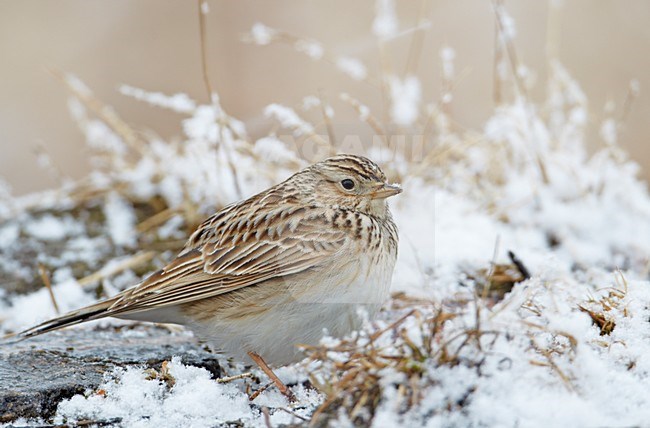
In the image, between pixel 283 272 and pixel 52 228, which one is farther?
pixel 52 228

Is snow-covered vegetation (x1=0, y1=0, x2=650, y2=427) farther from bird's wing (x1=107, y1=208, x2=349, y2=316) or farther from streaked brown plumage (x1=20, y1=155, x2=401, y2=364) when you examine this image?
bird's wing (x1=107, y1=208, x2=349, y2=316)

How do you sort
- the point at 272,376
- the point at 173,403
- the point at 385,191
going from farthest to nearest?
the point at 385,191, the point at 272,376, the point at 173,403

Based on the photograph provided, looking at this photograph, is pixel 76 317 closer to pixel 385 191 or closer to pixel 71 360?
pixel 71 360

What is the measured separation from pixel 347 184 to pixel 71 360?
1519 mm

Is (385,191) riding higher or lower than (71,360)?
higher

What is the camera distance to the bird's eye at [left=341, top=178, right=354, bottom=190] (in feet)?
12.9

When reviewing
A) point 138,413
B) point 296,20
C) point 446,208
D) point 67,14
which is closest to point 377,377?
point 138,413

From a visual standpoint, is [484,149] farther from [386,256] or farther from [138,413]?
[138,413]

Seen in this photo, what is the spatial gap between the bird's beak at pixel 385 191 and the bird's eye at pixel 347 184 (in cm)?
13

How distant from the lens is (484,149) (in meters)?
5.87

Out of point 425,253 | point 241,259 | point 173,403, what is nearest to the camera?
point 173,403

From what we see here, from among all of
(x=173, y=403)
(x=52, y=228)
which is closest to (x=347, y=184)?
(x=173, y=403)

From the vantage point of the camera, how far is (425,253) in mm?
4879

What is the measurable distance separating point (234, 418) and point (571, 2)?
26.0 feet
